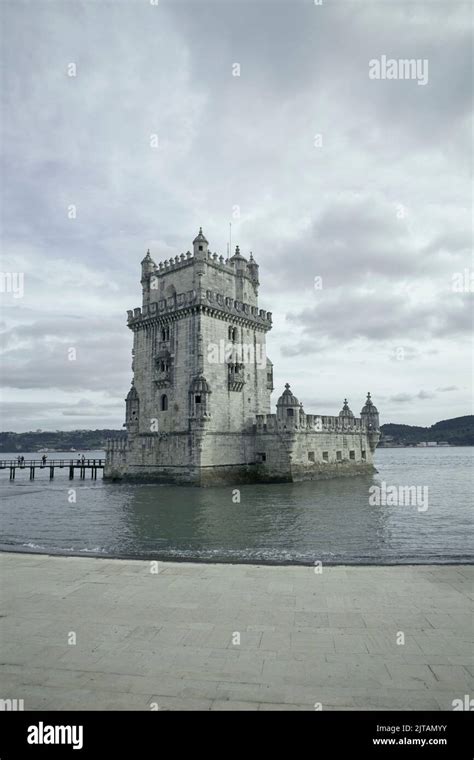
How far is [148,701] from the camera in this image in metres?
5.71

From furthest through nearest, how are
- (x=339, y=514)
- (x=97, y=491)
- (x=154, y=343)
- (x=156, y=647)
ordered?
(x=154, y=343)
(x=97, y=491)
(x=339, y=514)
(x=156, y=647)

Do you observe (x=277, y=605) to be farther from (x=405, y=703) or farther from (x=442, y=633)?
(x=405, y=703)

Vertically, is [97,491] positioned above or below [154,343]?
below

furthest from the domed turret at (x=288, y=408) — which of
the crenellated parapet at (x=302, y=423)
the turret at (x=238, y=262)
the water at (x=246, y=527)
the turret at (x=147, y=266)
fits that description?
the turret at (x=147, y=266)

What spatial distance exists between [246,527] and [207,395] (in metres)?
19.6

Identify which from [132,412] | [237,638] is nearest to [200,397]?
[132,412]

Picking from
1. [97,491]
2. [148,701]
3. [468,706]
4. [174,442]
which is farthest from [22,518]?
[468,706]

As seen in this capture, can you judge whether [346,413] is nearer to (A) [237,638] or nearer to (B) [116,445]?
(B) [116,445]

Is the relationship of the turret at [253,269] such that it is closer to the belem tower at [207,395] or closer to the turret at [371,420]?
the belem tower at [207,395]

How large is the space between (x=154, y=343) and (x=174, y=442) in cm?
964

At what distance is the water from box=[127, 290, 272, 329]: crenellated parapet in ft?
51.4

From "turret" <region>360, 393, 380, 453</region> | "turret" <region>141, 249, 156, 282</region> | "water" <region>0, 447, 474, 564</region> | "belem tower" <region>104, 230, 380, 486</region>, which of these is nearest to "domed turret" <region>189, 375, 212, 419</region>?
"belem tower" <region>104, 230, 380, 486</region>

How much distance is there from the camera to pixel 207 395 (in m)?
40.8

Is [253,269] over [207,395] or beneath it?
over
